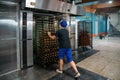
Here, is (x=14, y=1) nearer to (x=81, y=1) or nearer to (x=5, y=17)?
(x=5, y=17)

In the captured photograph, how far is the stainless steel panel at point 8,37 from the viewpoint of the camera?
3.39m

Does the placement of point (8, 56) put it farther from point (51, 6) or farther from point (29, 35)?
point (51, 6)

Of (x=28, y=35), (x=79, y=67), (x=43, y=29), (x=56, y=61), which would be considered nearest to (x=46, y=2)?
(x=43, y=29)

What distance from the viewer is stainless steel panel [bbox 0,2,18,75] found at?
3.39 m

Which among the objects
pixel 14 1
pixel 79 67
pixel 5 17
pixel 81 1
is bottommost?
pixel 79 67

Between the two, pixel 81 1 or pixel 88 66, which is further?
pixel 81 1

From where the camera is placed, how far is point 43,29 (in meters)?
4.23

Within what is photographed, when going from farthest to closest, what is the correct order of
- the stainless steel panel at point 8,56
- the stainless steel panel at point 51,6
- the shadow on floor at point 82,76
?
the stainless steel panel at point 51,6 → the stainless steel panel at point 8,56 → the shadow on floor at point 82,76

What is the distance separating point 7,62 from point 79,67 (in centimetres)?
242

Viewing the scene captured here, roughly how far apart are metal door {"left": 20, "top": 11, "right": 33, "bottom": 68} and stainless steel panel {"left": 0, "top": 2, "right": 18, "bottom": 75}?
0.67ft

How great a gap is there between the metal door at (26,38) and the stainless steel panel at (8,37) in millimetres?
203

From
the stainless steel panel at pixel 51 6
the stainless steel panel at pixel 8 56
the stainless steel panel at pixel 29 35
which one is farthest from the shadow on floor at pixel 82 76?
the stainless steel panel at pixel 51 6

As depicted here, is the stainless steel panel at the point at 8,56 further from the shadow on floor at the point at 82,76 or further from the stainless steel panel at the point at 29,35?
the shadow on floor at the point at 82,76

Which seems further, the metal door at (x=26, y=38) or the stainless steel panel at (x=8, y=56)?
the metal door at (x=26, y=38)
